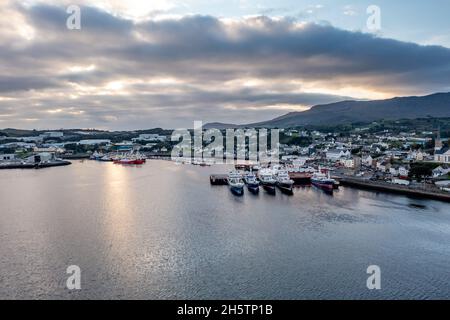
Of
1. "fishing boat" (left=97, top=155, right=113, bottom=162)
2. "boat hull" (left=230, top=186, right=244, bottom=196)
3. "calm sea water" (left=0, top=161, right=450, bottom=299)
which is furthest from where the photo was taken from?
"fishing boat" (left=97, top=155, right=113, bottom=162)

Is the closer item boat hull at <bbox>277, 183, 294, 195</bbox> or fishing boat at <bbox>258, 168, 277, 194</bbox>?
boat hull at <bbox>277, 183, 294, 195</bbox>

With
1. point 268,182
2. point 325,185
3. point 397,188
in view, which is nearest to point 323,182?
point 325,185

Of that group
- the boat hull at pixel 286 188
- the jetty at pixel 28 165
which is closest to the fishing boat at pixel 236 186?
the boat hull at pixel 286 188

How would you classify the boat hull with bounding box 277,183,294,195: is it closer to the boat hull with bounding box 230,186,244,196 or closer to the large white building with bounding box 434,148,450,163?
the boat hull with bounding box 230,186,244,196

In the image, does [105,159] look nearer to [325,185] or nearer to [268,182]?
[268,182]

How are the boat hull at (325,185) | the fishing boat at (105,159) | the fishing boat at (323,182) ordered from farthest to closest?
the fishing boat at (105,159), the fishing boat at (323,182), the boat hull at (325,185)

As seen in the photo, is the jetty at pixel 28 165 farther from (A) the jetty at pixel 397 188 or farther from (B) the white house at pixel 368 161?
(B) the white house at pixel 368 161

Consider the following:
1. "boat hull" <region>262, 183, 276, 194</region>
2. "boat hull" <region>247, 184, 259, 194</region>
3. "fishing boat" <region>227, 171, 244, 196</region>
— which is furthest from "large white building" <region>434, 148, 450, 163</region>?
"fishing boat" <region>227, 171, 244, 196</region>
